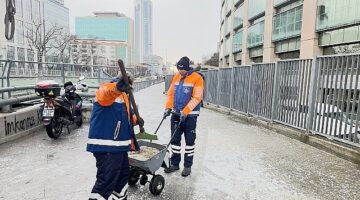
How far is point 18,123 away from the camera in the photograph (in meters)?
6.32

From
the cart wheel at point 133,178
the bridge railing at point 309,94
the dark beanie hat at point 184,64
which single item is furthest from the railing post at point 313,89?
the cart wheel at point 133,178

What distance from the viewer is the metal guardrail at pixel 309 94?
5.42 m

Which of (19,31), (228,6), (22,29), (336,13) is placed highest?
(228,6)

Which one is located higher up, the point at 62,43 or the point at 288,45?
the point at 62,43

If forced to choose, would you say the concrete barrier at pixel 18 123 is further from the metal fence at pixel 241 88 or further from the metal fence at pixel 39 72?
the metal fence at pixel 241 88

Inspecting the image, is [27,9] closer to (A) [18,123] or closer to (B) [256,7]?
(B) [256,7]

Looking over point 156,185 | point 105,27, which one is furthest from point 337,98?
point 105,27

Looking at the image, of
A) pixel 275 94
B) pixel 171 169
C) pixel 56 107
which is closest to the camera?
pixel 171 169

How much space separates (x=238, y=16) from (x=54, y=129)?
1455 inches

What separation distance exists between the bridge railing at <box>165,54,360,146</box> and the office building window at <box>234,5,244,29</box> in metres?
29.5

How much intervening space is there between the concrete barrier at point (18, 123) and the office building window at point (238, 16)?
3429 cm

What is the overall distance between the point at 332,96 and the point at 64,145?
553cm

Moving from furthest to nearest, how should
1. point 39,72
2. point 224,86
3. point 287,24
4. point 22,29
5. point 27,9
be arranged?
1. point 27,9
2. point 22,29
3. point 287,24
4. point 224,86
5. point 39,72

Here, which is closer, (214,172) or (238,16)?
(214,172)
